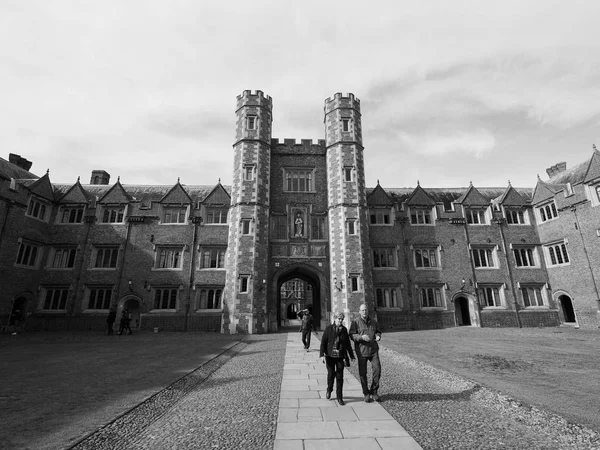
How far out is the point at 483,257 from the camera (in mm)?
24531

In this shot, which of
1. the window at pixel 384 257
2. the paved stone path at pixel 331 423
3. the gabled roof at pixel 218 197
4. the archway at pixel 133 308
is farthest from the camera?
the gabled roof at pixel 218 197

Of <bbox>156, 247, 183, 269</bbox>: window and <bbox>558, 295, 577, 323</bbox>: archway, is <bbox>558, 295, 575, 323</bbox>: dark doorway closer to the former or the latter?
<bbox>558, 295, 577, 323</bbox>: archway

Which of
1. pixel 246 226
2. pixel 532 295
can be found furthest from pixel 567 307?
pixel 246 226

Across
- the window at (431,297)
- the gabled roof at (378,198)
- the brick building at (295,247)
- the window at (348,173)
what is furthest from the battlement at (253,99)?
the window at (431,297)

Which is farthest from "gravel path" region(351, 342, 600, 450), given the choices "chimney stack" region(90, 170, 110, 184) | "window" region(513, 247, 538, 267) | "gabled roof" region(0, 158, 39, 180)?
"chimney stack" region(90, 170, 110, 184)

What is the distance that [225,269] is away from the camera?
22.9 metres

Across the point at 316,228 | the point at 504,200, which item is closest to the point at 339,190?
the point at 316,228

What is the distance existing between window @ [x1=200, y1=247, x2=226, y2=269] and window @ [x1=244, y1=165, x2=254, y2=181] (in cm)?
580

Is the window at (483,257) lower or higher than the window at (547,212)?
lower

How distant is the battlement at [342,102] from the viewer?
82.4ft

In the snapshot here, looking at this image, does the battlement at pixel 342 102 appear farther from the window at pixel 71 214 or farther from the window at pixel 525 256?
the window at pixel 71 214

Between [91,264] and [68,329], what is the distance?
15.5 feet

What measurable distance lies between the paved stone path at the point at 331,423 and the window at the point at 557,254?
942 inches

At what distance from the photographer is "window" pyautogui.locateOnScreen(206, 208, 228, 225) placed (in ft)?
80.7
